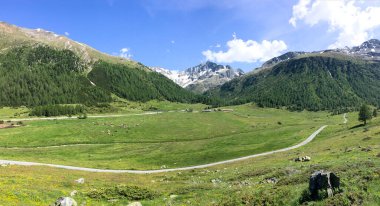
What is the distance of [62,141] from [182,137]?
53.5 metres

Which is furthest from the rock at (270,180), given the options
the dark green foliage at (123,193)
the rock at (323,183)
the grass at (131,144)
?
the grass at (131,144)

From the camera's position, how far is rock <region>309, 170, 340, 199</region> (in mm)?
24500

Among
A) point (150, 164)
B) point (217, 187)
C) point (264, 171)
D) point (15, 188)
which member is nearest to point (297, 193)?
point (217, 187)

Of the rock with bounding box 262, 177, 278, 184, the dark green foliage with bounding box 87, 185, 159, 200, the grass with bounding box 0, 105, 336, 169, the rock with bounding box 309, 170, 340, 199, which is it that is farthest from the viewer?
the grass with bounding box 0, 105, 336, 169

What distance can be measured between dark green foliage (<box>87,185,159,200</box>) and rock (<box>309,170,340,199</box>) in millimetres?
18753

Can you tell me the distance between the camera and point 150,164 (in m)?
97.2

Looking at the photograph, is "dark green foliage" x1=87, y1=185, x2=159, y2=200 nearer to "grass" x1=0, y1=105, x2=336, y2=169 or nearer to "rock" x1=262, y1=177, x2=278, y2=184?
"rock" x1=262, y1=177, x2=278, y2=184

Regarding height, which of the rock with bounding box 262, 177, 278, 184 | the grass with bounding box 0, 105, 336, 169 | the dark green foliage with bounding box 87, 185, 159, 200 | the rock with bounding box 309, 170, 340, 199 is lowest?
the grass with bounding box 0, 105, 336, 169

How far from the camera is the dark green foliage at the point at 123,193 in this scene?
3575 centimetres

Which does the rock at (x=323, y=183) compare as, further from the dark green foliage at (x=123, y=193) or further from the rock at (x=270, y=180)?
the dark green foliage at (x=123, y=193)

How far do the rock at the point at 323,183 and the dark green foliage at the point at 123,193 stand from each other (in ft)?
61.5

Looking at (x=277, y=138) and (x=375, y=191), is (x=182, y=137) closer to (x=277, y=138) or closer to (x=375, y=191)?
(x=277, y=138)

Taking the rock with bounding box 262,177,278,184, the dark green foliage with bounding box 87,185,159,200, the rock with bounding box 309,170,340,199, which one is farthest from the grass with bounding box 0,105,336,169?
the rock with bounding box 309,170,340,199

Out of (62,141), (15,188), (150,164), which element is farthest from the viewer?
(62,141)
